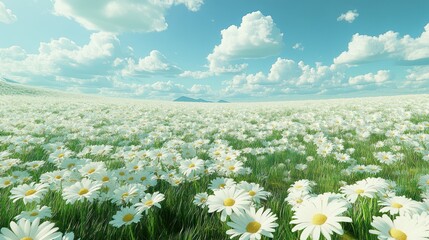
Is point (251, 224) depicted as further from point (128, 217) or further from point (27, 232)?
point (27, 232)

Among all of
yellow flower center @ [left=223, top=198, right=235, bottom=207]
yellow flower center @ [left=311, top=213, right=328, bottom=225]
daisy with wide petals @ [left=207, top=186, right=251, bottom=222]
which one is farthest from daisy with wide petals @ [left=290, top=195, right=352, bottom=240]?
yellow flower center @ [left=223, top=198, right=235, bottom=207]

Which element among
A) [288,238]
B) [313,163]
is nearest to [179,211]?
[288,238]

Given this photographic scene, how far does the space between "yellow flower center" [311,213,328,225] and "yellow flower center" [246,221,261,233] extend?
0.39 metres

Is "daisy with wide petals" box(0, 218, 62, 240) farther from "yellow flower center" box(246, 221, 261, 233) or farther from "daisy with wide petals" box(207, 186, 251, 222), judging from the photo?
"yellow flower center" box(246, 221, 261, 233)

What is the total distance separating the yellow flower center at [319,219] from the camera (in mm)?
1726

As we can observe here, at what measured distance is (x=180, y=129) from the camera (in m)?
9.03

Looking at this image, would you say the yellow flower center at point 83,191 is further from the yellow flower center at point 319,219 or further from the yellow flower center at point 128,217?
the yellow flower center at point 319,219

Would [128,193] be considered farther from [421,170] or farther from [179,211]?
[421,170]

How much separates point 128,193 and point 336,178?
3101 mm

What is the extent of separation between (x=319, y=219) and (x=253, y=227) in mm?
467

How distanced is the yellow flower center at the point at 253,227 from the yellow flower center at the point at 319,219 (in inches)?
15.3

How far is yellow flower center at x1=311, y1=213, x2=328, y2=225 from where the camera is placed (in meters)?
1.73

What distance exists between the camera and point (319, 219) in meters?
1.74

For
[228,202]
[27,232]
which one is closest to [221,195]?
[228,202]
